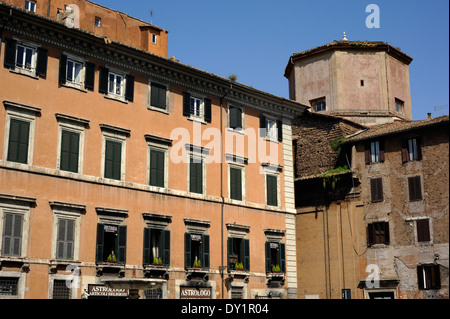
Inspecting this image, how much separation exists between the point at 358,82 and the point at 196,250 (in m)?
20.6

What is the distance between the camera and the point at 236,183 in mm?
31406

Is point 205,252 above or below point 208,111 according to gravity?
below

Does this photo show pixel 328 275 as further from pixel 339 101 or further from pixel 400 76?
pixel 400 76

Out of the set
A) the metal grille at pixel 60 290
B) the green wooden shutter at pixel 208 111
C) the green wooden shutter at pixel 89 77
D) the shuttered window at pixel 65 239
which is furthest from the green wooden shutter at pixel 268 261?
Result: the green wooden shutter at pixel 89 77

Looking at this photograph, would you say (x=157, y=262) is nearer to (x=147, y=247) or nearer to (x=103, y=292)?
(x=147, y=247)

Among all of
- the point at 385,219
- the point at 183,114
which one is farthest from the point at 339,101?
the point at 183,114

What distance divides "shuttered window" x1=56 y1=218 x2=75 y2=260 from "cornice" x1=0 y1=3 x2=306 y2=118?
734 cm

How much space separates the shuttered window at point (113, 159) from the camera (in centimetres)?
2642

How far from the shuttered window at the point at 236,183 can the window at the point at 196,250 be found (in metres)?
3.03

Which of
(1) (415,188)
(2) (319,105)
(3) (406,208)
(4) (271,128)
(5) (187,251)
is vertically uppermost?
(2) (319,105)

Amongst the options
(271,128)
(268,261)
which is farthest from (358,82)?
(268,261)

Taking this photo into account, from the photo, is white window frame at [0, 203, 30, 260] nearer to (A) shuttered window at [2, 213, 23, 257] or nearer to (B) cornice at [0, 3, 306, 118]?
(A) shuttered window at [2, 213, 23, 257]

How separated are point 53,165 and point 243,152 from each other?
1082 centimetres

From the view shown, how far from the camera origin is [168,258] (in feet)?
90.2
